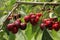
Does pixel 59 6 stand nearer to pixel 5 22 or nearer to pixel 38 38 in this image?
pixel 38 38

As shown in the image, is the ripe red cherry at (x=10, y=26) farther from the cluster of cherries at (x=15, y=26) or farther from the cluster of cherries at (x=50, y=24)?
the cluster of cherries at (x=50, y=24)

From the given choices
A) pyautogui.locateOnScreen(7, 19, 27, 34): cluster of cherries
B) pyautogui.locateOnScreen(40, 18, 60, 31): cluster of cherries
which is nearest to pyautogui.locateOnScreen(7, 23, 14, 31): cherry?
pyautogui.locateOnScreen(7, 19, 27, 34): cluster of cherries

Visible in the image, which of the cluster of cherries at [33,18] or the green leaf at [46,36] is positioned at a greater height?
the cluster of cherries at [33,18]

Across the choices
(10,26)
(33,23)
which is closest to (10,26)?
(10,26)

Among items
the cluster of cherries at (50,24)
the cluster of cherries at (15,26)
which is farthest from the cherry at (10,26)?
the cluster of cherries at (50,24)

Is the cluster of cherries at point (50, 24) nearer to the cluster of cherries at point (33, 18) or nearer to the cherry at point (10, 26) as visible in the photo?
the cluster of cherries at point (33, 18)

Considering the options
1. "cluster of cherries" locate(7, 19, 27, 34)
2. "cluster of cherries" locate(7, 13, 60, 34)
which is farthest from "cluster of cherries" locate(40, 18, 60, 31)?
"cluster of cherries" locate(7, 19, 27, 34)

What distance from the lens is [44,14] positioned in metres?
1.40

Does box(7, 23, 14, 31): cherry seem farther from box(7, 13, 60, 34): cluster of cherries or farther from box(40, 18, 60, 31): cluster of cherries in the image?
box(40, 18, 60, 31): cluster of cherries

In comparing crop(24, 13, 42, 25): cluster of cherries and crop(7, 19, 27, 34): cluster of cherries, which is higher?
crop(24, 13, 42, 25): cluster of cherries

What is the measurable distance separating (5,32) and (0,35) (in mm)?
90

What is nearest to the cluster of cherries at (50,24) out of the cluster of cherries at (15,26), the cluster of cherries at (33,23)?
the cluster of cherries at (33,23)

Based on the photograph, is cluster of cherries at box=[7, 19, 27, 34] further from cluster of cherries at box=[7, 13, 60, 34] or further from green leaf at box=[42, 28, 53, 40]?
green leaf at box=[42, 28, 53, 40]

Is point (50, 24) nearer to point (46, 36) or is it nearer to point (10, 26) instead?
point (46, 36)
